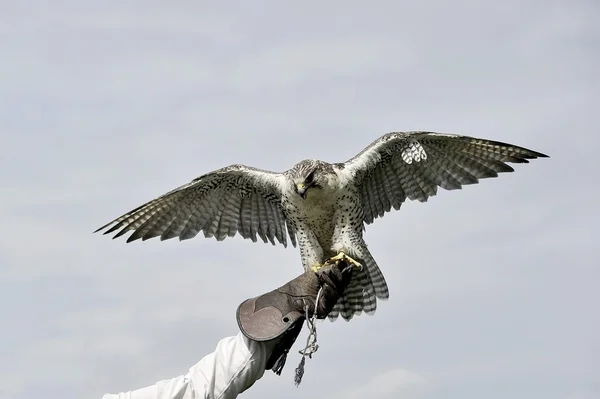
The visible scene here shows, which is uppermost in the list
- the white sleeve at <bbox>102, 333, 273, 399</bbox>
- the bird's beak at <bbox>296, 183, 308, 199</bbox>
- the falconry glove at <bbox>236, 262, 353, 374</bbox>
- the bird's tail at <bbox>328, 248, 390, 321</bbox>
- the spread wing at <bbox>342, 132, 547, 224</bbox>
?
the spread wing at <bbox>342, 132, 547, 224</bbox>

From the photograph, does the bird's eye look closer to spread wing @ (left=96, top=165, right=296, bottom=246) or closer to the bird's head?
the bird's head

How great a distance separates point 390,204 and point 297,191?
1.15 m

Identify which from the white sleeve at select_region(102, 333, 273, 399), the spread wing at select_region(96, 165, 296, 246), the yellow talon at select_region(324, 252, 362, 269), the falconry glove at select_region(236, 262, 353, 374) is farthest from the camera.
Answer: the spread wing at select_region(96, 165, 296, 246)

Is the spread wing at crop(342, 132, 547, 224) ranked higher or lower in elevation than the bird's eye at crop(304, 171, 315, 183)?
higher

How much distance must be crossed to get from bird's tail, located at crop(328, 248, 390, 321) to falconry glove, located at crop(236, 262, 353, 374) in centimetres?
243

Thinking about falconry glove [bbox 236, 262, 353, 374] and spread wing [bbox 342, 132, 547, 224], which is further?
spread wing [bbox 342, 132, 547, 224]

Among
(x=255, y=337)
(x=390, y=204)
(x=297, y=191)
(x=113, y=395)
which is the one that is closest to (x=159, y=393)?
(x=113, y=395)

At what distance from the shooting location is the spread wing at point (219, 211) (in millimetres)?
6074

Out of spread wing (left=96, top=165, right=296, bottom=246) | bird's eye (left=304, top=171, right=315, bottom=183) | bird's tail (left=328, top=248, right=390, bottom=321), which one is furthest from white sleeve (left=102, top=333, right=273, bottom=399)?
bird's tail (left=328, top=248, right=390, bottom=321)

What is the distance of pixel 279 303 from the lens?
3.29 metres

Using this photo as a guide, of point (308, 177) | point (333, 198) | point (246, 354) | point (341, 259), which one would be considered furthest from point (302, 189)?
point (246, 354)

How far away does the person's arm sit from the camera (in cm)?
291

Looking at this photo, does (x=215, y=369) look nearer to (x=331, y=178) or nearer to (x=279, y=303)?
(x=279, y=303)

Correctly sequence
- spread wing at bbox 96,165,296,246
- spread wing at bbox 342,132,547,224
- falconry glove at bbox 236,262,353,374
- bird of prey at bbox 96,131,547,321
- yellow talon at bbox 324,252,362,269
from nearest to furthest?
falconry glove at bbox 236,262,353,374 < yellow talon at bbox 324,252,362,269 < bird of prey at bbox 96,131,547,321 < spread wing at bbox 342,132,547,224 < spread wing at bbox 96,165,296,246
